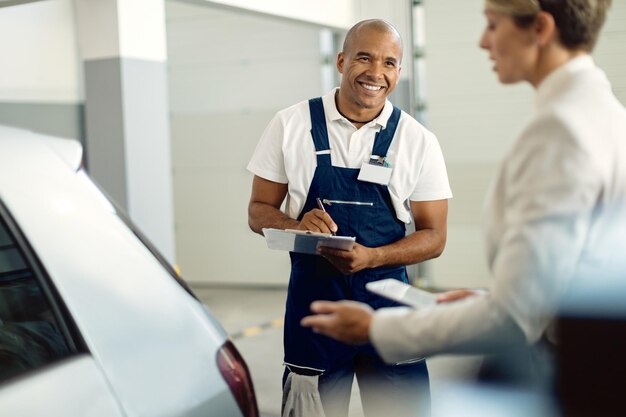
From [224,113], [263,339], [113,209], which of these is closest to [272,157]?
[113,209]

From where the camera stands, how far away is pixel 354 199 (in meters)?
2.46

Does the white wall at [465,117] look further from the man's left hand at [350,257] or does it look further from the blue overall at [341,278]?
the man's left hand at [350,257]

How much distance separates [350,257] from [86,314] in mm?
1105

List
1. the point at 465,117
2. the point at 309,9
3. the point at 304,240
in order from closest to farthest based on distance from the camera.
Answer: the point at 304,240
the point at 309,9
the point at 465,117

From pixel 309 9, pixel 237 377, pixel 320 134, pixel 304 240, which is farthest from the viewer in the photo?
pixel 309 9

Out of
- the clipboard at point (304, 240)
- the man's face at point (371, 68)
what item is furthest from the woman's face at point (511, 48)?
the man's face at point (371, 68)

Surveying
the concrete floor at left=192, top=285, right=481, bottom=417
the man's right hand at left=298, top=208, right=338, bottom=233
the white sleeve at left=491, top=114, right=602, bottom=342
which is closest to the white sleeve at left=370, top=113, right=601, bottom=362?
the white sleeve at left=491, top=114, right=602, bottom=342

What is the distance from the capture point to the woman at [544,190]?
44.8 inches

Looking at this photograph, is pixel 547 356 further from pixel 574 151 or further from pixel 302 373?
pixel 302 373

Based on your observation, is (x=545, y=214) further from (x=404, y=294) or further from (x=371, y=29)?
(x=371, y=29)

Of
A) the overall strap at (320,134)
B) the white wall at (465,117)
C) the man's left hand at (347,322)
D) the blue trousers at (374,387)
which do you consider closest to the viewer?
the man's left hand at (347,322)

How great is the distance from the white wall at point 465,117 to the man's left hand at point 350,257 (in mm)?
5256

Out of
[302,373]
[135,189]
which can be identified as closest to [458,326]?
[302,373]

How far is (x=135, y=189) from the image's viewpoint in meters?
5.32
